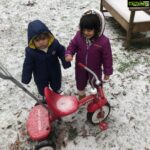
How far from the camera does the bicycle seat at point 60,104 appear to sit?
2775 mm

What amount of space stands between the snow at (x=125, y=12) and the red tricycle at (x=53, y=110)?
1853 millimetres

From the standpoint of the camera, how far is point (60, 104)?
9.34 ft

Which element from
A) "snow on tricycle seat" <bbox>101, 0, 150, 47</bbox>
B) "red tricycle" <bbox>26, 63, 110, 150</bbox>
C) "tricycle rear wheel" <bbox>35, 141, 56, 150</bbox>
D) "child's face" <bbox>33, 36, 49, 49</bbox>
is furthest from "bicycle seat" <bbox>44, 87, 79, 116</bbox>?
"snow on tricycle seat" <bbox>101, 0, 150, 47</bbox>

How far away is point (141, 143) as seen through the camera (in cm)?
310

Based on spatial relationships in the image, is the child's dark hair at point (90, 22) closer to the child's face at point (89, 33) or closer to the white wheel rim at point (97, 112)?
the child's face at point (89, 33)

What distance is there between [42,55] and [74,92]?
109 cm

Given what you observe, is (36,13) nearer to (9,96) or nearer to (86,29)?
(9,96)

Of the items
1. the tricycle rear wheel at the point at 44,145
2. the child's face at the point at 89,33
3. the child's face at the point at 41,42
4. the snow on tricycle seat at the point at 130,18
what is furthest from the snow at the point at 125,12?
the tricycle rear wheel at the point at 44,145

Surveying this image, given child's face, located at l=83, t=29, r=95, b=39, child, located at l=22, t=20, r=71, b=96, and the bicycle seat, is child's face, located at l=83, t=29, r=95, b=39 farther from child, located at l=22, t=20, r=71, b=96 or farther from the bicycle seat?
the bicycle seat

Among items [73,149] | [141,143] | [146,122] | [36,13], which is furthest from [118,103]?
[36,13]

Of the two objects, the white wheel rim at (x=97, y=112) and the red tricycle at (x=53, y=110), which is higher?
the red tricycle at (x=53, y=110)

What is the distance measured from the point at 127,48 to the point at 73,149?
2166mm

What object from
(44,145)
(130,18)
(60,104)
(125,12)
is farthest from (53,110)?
A: (125,12)

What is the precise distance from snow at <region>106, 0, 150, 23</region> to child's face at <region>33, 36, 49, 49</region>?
2016 millimetres
